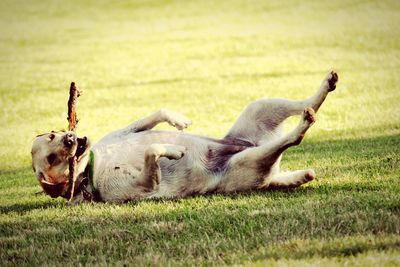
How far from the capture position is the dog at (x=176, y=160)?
5.42 meters

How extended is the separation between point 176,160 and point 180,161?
0.04 metres

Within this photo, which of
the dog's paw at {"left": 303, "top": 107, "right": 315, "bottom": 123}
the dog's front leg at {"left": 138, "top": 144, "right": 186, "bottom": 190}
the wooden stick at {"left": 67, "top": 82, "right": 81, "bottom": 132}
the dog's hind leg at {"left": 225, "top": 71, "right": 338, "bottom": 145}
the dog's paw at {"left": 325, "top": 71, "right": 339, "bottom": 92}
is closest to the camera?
the dog's paw at {"left": 303, "top": 107, "right": 315, "bottom": 123}

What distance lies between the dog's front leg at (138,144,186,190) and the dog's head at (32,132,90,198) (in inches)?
20.3

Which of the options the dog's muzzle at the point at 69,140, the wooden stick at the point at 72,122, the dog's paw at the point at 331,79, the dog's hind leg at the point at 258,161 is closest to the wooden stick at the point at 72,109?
the wooden stick at the point at 72,122

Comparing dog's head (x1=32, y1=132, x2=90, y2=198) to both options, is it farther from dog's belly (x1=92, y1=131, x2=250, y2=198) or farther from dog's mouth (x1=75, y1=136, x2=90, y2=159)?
dog's belly (x1=92, y1=131, x2=250, y2=198)

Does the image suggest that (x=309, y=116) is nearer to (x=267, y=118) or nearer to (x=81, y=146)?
(x=267, y=118)

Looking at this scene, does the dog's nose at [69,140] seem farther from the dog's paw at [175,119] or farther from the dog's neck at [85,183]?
the dog's paw at [175,119]

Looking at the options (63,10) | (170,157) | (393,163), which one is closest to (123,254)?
(170,157)

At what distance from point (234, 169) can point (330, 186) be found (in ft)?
2.78

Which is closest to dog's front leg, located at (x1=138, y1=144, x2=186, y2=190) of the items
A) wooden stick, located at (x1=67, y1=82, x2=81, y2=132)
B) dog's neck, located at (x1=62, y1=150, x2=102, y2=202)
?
dog's neck, located at (x1=62, y1=150, x2=102, y2=202)

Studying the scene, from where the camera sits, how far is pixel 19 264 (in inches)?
168

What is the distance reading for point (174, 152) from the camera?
17.9 feet

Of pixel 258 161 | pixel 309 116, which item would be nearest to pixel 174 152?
pixel 258 161

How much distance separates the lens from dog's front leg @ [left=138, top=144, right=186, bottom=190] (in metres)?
5.34
